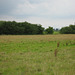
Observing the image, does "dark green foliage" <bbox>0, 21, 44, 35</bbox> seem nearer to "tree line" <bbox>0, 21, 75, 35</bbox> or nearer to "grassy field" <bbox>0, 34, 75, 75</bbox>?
"tree line" <bbox>0, 21, 75, 35</bbox>

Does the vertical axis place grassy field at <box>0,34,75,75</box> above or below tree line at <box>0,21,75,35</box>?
below

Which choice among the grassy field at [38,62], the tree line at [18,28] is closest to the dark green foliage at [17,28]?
the tree line at [18,28]

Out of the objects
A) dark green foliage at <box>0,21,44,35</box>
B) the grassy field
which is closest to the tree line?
dark green foliage at <box>0,21,44,35</box>

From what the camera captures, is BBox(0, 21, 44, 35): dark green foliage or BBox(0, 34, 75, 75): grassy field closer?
BBox(0, 34, 75, 75): grassy field

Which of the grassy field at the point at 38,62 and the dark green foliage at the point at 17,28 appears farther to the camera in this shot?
the dark green foliage at the point at 17,28

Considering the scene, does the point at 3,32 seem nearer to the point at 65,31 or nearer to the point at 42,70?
the point at 65,31

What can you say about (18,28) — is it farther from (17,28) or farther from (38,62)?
(38,62)

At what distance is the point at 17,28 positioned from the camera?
45.2 metres

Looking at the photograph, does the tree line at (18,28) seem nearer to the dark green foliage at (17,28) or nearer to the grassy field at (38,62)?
the dark green foliage at (17,28)

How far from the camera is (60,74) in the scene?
Answer: 4148 millimetres

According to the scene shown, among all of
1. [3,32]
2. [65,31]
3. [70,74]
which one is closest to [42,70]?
[70,74]

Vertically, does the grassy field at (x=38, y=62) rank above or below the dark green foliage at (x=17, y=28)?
below

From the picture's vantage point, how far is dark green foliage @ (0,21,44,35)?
4331 cm

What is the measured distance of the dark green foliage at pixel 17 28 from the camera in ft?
142
